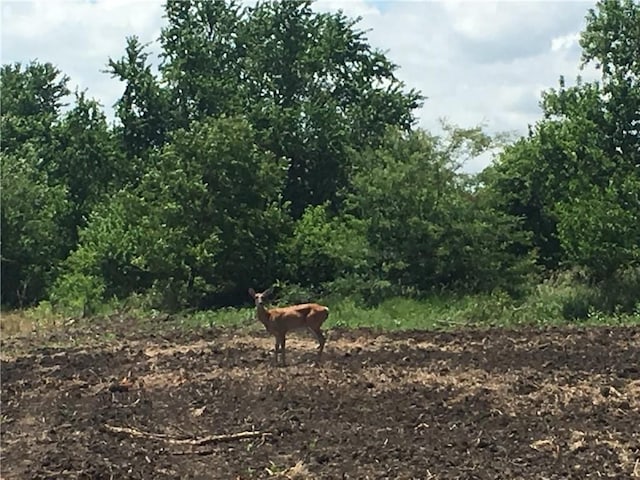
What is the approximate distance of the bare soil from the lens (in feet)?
30.0

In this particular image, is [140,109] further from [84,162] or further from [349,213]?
[349,213]

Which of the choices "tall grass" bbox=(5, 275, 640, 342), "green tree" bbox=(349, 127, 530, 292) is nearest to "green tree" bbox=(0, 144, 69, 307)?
"tall grass" bbox=(5, 275, 640, 342)

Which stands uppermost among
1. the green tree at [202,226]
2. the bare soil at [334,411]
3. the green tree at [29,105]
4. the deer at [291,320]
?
the green tree at [29,105]

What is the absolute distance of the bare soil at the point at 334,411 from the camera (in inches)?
360

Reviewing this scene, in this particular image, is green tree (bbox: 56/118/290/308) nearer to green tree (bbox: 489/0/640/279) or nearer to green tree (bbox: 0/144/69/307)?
green tree (bbox: 0/144/69/307)

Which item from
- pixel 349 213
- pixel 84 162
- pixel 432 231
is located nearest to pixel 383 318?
pixel 432 231

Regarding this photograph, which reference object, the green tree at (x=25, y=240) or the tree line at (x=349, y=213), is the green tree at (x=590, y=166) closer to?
the tree line at (x=349, y=213)

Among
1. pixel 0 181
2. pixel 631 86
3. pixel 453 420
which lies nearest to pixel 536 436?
pixel 453 420

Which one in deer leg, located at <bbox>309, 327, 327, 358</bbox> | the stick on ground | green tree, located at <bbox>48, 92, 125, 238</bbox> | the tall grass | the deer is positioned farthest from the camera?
green tree, located at <bbox>48, 92, 125, 238</bbox>

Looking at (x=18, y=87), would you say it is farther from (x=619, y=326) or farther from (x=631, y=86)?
(x=619, y=326)

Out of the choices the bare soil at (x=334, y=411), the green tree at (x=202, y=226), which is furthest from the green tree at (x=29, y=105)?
the bare soil at (x=334, y=411)

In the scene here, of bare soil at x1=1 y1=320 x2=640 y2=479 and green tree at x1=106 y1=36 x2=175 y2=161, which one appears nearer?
bare soil at x1=1 y1=320 x2=640 y2=479

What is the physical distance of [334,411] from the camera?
11.5 m

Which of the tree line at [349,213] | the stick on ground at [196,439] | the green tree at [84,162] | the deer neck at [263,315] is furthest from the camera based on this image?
the green tree at [84,162]
